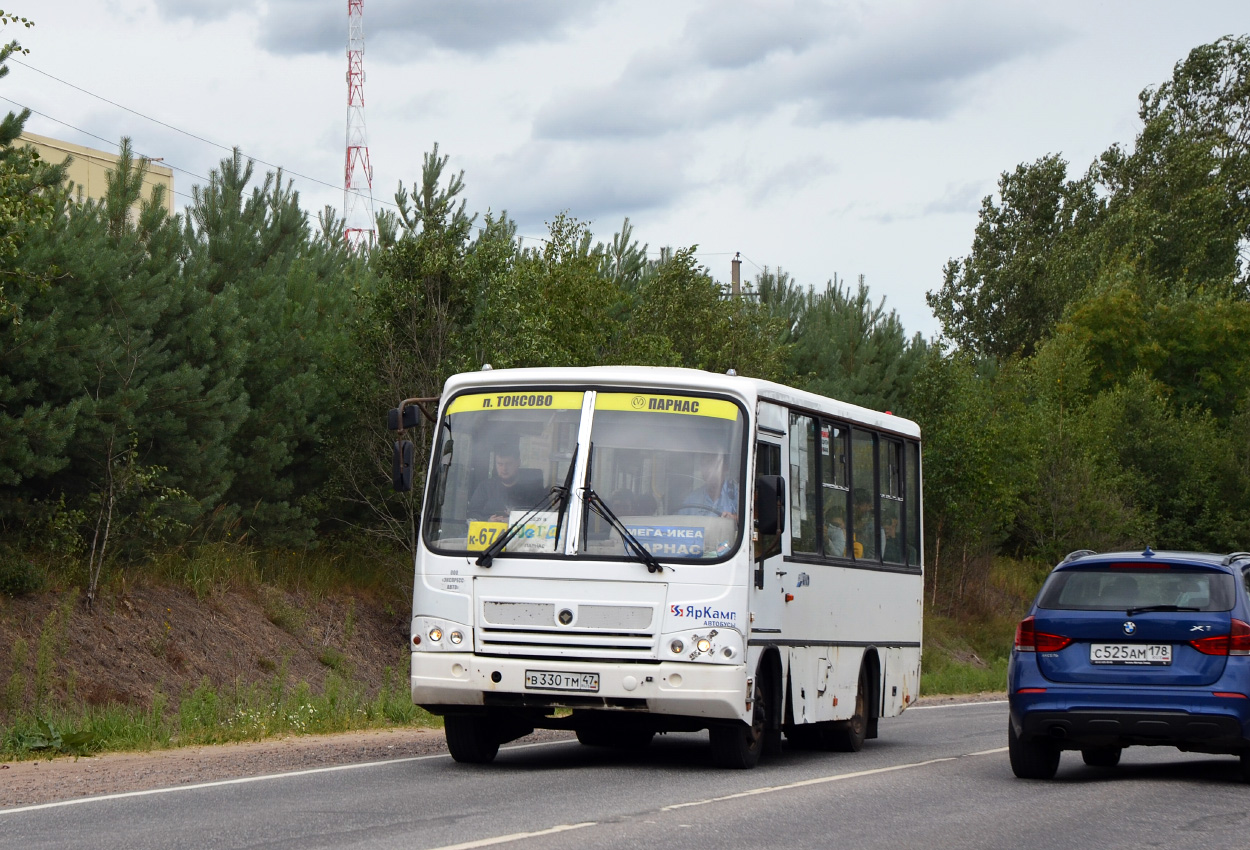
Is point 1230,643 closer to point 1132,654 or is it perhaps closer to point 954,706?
point 1132,654

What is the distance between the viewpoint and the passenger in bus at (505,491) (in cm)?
1303

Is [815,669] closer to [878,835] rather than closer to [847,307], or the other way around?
[878,835]

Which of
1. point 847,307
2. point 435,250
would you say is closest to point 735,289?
point 847,307

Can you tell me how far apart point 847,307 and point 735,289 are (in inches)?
146

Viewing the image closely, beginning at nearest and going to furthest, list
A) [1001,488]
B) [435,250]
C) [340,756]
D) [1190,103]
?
[340,756] → [435,250] → [1001,488] → [1190,103]

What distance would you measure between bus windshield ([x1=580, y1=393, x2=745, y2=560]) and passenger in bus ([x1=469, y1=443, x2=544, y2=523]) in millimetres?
475

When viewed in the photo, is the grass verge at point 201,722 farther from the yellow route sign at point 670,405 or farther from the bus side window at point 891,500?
the yellow route sign at point 670,405

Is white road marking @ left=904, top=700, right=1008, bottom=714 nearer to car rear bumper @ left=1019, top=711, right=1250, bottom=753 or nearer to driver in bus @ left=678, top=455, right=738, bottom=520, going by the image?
car rear bumper @ left=1019, top=711, right=1250, bottom=753

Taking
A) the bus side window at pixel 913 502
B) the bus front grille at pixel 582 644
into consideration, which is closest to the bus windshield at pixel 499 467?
the bus front grille at pixel 582 644

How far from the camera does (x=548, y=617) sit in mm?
12570

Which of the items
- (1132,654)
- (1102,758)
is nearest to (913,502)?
(1102,758)

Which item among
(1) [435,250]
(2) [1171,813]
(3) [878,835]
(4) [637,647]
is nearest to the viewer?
(3) [878,835]

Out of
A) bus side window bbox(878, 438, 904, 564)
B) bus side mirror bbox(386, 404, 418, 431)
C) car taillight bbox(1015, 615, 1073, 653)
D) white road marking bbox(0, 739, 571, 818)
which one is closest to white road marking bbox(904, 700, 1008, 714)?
bus side window bbox(878, 438, 904, 564)

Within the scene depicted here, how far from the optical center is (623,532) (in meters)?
12.7
